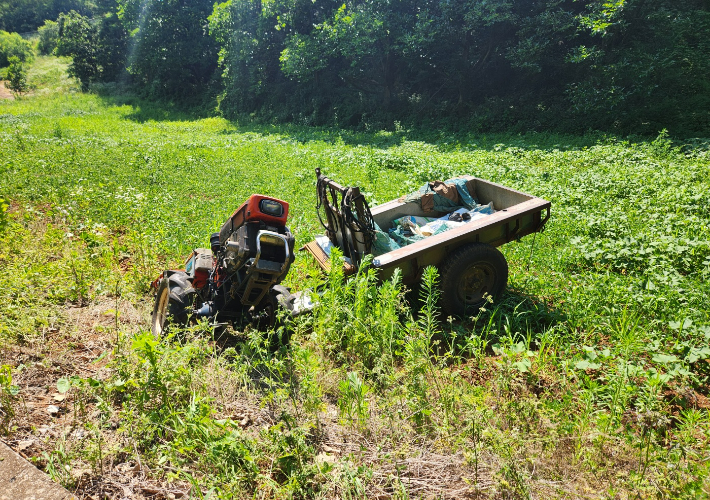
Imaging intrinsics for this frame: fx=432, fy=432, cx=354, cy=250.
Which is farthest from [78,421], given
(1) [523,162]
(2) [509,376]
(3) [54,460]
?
(1) [523,162]

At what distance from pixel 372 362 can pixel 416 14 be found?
72.1ft

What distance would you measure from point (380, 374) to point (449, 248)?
1.72 meters

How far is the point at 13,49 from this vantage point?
161ft

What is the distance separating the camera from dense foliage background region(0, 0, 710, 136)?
15.4 m

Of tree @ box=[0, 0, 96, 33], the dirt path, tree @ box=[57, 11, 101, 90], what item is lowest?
the dirt path

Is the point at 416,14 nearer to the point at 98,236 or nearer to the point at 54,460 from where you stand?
the point at 98,236

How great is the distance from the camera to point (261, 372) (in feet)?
12.8

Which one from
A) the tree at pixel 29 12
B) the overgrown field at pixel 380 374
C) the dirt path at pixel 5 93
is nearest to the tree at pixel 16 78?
the dirt path at pixel 5 93

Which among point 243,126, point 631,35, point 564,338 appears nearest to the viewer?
point 564,338

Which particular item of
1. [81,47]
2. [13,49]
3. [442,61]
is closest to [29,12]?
[13,49]

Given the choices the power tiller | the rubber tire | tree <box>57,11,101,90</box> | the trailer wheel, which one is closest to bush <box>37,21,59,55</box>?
tree <box>57,11,101,90</box>

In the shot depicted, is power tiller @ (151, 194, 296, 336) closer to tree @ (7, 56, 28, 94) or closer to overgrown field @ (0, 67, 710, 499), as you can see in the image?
overgrown field @ (0, 67, 710, 499)

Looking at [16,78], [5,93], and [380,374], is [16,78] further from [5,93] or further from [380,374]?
[380,374]

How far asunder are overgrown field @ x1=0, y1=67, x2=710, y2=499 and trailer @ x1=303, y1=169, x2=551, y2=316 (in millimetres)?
264
